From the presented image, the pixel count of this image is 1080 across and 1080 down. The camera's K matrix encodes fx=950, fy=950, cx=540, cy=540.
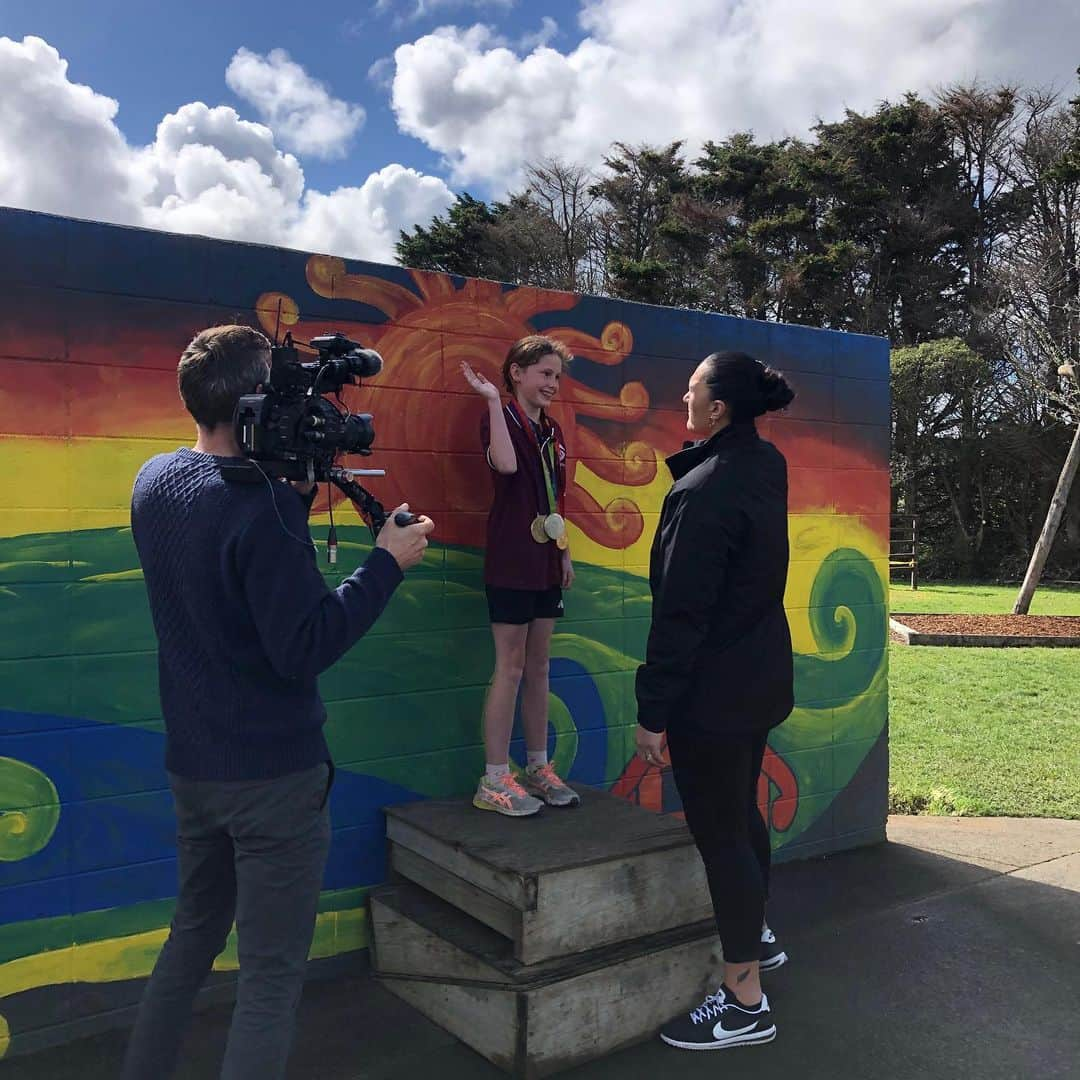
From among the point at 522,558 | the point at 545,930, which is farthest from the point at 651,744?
the point at 522,558

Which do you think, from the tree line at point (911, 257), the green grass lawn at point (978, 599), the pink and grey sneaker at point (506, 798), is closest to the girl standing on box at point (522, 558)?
the pink and grey sneaker at point (506, 798)

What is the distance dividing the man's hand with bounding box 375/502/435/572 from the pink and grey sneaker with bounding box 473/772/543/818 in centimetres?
141

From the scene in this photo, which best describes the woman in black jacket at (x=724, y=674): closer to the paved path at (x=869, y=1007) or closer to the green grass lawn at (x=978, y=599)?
the paved path at (x=869, y=1007)

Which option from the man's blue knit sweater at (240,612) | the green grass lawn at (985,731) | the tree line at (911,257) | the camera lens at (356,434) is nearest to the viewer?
the man's blue knit sweater at (240,612)

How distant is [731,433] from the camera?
113 inches

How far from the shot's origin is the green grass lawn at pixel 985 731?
5.41 m

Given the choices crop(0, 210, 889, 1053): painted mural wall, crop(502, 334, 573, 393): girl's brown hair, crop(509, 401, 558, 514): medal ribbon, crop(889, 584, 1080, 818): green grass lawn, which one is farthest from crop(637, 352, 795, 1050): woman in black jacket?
crop(889, 584, 1080, 818): green grass lawn

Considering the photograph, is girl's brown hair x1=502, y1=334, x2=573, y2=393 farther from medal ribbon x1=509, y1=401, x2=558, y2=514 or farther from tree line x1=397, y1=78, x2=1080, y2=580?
tree line x1=397, y1=78, x2=1080, y2=580

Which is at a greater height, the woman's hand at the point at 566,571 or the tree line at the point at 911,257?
the tree line at the point at 911,257

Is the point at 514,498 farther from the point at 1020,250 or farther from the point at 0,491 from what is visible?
the point at 1020,250

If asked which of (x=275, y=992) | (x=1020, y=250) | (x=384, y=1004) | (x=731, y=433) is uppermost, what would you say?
(x=1020, y=250)

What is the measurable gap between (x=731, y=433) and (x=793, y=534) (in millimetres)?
1686

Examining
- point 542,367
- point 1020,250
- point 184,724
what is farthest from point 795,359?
point 1020,250

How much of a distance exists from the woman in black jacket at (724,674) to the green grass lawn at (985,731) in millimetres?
2973
